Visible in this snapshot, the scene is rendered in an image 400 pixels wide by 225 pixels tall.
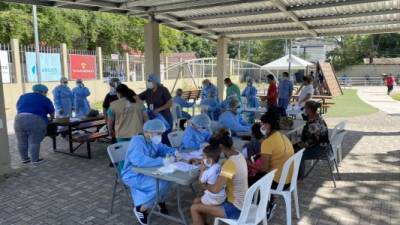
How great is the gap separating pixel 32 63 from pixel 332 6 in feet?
40.4

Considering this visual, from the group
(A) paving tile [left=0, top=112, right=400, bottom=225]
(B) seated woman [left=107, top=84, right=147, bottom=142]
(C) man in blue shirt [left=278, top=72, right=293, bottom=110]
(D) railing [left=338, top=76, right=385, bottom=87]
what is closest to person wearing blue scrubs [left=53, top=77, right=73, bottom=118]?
(A) paving tile [left=0, top=112, right=400, bottom=225]

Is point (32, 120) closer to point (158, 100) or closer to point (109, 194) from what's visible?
point (158, 100)

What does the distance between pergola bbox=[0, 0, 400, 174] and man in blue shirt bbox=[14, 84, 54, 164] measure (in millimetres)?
500

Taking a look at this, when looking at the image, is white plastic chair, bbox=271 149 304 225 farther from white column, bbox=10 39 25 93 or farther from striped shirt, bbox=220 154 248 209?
white column, bbox=10 39 25 93

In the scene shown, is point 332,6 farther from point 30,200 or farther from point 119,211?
point 30,200

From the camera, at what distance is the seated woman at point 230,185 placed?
321cm

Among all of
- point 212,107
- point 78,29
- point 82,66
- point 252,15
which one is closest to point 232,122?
point 212,107

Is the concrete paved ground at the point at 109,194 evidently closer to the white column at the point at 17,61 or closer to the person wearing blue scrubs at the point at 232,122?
the person wearing blue scrubs at the point at 232,122

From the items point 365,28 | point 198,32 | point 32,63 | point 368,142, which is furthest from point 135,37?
point 368,142

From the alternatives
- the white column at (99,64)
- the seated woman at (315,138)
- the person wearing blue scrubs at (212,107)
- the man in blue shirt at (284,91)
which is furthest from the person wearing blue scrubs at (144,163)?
the white column at (99,64)

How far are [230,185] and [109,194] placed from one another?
102 inches

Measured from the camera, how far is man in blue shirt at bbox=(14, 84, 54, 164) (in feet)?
21.8

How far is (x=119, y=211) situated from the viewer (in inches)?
182

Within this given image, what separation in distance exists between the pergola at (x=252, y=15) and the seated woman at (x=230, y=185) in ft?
14.7
